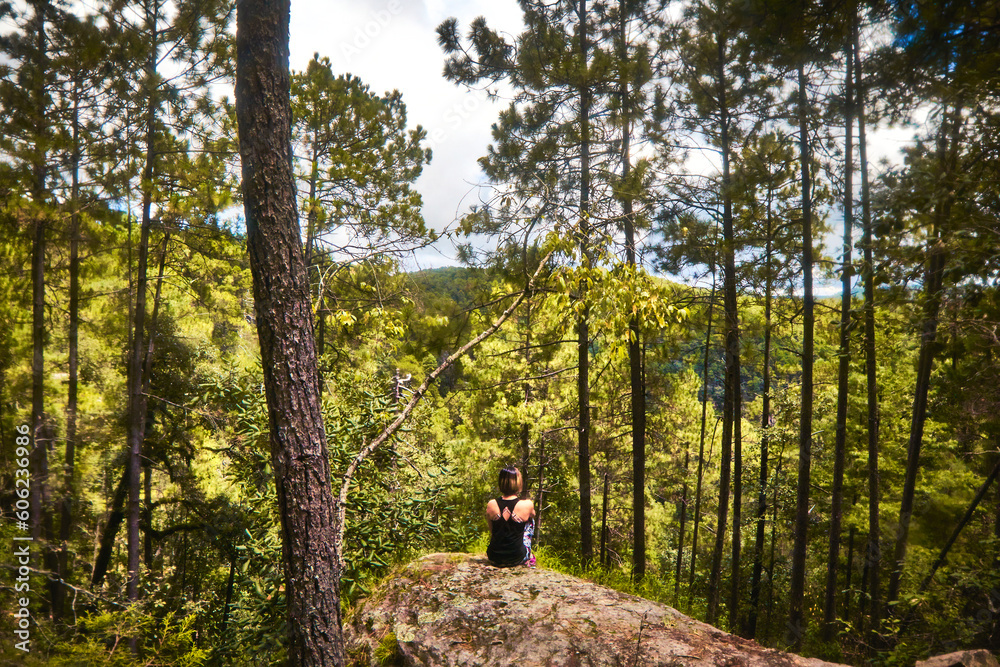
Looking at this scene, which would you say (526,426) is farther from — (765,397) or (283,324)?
(283,324)

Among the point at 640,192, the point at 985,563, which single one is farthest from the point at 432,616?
the point at 640,192


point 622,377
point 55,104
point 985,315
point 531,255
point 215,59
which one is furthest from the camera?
point 622,377

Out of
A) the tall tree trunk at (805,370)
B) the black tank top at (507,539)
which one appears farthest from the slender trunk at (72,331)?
the tall tree trunk at (805,370)

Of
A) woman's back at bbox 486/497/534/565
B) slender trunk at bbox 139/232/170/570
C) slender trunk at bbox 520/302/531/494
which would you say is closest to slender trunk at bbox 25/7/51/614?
slender trunk at bbox 139/232/170/570

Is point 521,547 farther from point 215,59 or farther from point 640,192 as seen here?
point 215,59

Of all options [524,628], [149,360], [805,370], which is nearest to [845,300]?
[805,370]

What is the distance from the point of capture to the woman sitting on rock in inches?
165

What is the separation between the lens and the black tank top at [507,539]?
4.20m

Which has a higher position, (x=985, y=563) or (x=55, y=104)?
(x=55, y=104)

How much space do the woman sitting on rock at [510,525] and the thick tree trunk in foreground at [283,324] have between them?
1878mm

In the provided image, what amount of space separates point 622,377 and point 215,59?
1055cm

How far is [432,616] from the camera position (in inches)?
132

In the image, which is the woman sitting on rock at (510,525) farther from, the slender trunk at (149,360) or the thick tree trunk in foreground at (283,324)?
→ the slender trunk at (149,360)
